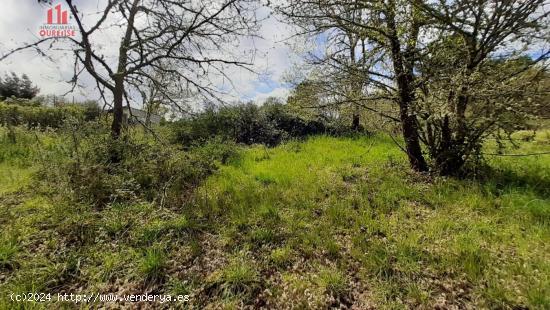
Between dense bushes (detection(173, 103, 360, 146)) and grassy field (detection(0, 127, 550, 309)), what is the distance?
17.2 feet

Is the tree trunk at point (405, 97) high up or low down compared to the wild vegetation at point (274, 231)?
up

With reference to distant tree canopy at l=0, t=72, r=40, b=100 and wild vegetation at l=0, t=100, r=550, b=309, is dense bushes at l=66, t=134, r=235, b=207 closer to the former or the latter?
wild vegetation at l=0, t=100, r=550, b=309

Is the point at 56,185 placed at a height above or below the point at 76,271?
above

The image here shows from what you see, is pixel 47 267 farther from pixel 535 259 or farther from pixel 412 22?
pixel 412 22

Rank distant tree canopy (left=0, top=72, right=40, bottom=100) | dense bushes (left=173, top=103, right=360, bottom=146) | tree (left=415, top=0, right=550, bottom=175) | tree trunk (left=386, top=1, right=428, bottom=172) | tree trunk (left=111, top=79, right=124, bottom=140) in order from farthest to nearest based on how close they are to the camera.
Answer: distant tree canopy (left=0, top=72, right=40, bottom=100), dense bushes (left=173, top=103, right=360, bottom=146), tree trunk (left=111, top=79, right=124, bottom=140), tree trunk (left=386, top=1, right=428, bottom=172), tree (left=415, top=0, right=550, bottom=175)

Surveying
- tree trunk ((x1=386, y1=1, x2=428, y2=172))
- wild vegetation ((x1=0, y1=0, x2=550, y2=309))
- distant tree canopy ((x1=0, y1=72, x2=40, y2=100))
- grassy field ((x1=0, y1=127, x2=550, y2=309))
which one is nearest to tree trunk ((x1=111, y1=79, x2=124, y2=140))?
wild vegetation ((x1=0, y1=0, x2=550, y2=309))

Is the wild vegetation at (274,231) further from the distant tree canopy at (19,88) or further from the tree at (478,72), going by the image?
the distant tree canopy at (19,88)

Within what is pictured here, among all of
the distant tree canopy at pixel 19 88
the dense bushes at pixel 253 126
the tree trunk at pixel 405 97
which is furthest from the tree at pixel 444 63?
the distant tree canopy at pixel 19 88

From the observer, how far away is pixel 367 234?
11.2 ft

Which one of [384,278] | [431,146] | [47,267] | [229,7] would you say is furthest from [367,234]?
[229,7]

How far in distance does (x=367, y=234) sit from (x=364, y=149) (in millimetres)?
4820

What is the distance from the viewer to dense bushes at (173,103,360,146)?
1011 cm

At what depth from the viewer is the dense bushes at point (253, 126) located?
33.2 ft

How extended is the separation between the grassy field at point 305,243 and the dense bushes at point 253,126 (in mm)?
5248
